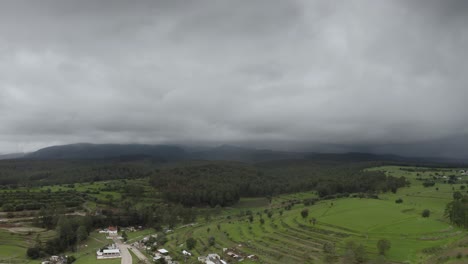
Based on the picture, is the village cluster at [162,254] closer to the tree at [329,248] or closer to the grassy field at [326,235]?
the grassy field at [326,235]

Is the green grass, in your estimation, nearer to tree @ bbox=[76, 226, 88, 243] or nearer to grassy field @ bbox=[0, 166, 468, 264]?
grassy field @ bbox=[0, 166, 468, 264]

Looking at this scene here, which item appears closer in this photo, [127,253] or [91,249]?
[127,253]

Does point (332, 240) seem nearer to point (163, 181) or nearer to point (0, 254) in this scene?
point (0, 254)

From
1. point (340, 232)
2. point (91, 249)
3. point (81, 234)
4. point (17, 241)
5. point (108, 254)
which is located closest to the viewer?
point (108, 254)

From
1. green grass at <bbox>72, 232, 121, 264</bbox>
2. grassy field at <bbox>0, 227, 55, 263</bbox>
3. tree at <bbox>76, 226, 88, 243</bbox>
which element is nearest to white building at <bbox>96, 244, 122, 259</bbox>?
green grass at <bbox>72, 232, 121, 264</bbox>

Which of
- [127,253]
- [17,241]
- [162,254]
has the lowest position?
[127,253]

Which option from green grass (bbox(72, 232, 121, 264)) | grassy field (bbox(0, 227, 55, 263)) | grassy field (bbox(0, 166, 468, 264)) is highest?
grassy field (bbox(0, 166, 468, 264))

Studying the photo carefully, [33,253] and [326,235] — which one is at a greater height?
[326,235]

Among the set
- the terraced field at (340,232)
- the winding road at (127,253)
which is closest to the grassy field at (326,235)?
the terraced field at (340,232)

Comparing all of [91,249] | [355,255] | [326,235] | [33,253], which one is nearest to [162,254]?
[91,249]

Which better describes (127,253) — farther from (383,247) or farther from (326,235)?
(383,247)

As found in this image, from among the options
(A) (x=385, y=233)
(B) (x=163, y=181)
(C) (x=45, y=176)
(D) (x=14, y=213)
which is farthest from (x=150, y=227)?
(C) (x=45, y=176)
